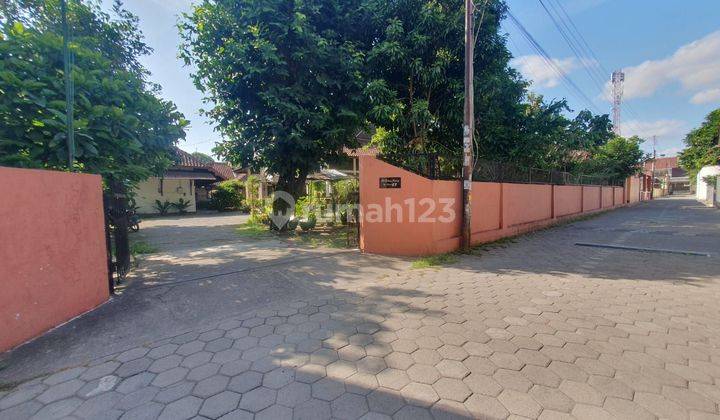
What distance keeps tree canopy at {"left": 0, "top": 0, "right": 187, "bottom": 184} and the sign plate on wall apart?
3816mm

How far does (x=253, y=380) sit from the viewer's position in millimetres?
2416

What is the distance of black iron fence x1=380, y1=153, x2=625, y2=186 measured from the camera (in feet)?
22.1

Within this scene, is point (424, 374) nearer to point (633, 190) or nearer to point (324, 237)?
point (324, 237)

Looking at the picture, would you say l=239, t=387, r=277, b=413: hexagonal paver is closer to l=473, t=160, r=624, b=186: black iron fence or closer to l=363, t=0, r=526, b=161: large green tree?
l=363, t=0, r=526, b=161: large green tree

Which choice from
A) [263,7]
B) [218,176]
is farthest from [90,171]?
[218,176]

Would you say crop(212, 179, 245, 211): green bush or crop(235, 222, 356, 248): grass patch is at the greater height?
crop(212, 179, 245, 211): green bush

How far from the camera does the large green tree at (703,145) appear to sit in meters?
25.4

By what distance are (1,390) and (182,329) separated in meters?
1.29

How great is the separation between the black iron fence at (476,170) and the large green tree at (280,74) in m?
2.16

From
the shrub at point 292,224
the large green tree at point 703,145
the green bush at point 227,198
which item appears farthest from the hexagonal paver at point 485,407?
the large green tree at point 703,145

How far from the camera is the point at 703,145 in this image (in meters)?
28.7

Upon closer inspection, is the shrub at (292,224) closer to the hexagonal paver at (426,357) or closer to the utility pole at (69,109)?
the utility pole at (69,109)

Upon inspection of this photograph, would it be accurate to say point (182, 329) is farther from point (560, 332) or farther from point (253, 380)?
point (560, 332)

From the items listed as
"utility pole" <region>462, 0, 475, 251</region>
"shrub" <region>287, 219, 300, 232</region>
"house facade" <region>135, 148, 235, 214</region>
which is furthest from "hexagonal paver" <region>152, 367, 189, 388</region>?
"house facade" <region>135, 148, 235, 214</region>
